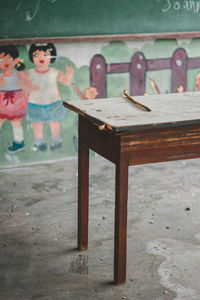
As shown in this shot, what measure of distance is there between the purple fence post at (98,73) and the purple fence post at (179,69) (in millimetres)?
917

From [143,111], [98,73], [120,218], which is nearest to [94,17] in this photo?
[98,73]

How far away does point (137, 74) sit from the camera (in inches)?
233

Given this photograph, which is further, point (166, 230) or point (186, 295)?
point (166, 230)

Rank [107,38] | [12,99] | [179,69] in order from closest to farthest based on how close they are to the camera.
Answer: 1. [12,99]
2. [107,38]
3. [179,69]

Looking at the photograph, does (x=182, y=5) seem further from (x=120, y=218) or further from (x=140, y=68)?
(x=120, y=218)

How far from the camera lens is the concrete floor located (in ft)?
10.3

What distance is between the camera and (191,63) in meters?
6.19

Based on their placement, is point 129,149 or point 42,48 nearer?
point 129,149

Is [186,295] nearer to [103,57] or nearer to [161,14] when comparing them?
[103,57]

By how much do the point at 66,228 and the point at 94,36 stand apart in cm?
238

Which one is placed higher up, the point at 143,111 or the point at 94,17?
the point at 94,17

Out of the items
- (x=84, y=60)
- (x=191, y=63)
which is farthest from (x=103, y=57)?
(x=191, y=63)

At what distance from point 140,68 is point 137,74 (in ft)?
0.25

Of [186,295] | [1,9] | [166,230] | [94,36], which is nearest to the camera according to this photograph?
[186,295]
